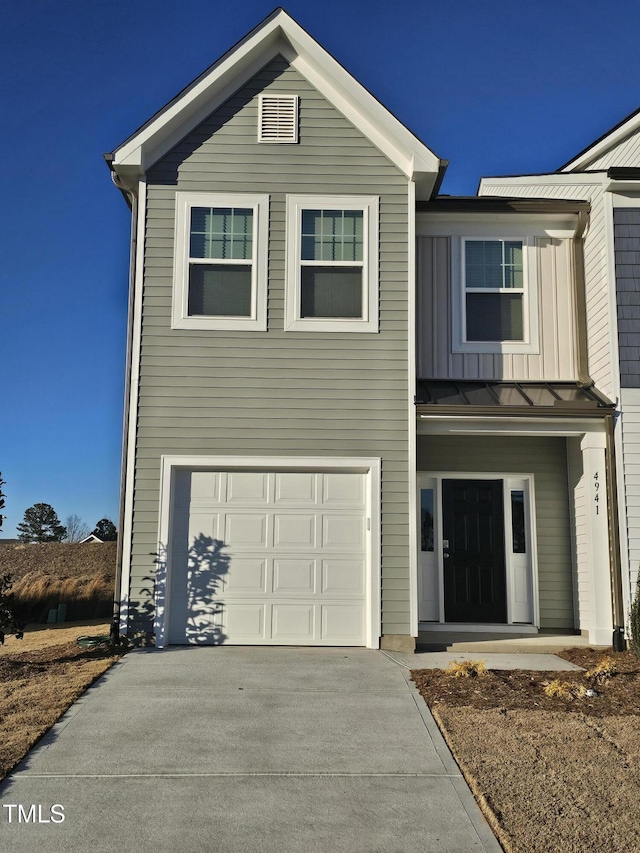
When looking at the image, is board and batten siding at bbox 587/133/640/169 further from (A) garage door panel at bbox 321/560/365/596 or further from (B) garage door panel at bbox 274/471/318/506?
(A) garage door panel at bbox 321/560/365/596

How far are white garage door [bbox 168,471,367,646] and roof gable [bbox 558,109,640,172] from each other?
8.92 metres

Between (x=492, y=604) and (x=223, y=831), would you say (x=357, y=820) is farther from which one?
(x=492, y=604)

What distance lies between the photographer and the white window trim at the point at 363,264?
9789mm

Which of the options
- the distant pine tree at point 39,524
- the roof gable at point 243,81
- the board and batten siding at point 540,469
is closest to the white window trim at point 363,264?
the roof gable at point 243,81

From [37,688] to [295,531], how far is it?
358 cm

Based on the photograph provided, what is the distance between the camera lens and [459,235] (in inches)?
428

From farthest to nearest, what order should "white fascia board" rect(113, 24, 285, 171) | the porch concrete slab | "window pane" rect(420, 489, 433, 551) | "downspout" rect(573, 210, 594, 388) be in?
"window pane" rect(420, 489, 433, 551) → "downspout" rect(573, 210, 594, 388) → "white fascia board" rect(113, 24, 285, 171) → the porch concrete slab

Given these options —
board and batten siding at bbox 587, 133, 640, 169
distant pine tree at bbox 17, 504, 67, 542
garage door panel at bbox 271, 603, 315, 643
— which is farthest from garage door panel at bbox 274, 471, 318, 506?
distant pine tree at bbox 17, 504, 67, 542

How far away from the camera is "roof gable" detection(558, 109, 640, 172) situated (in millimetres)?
14133

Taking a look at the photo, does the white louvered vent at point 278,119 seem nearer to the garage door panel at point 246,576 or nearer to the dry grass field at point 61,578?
the garage door panel at point 246,576

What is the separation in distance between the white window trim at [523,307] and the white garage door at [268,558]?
8.47 ft

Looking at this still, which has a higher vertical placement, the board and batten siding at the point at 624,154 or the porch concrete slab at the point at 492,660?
the board and batten siding at the point at 624,154

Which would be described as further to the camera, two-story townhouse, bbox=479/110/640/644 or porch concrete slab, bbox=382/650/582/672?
two-story townhouse, bbox=479/110/640/644

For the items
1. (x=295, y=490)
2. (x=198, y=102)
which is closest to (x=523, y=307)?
(x=295, y=490)
